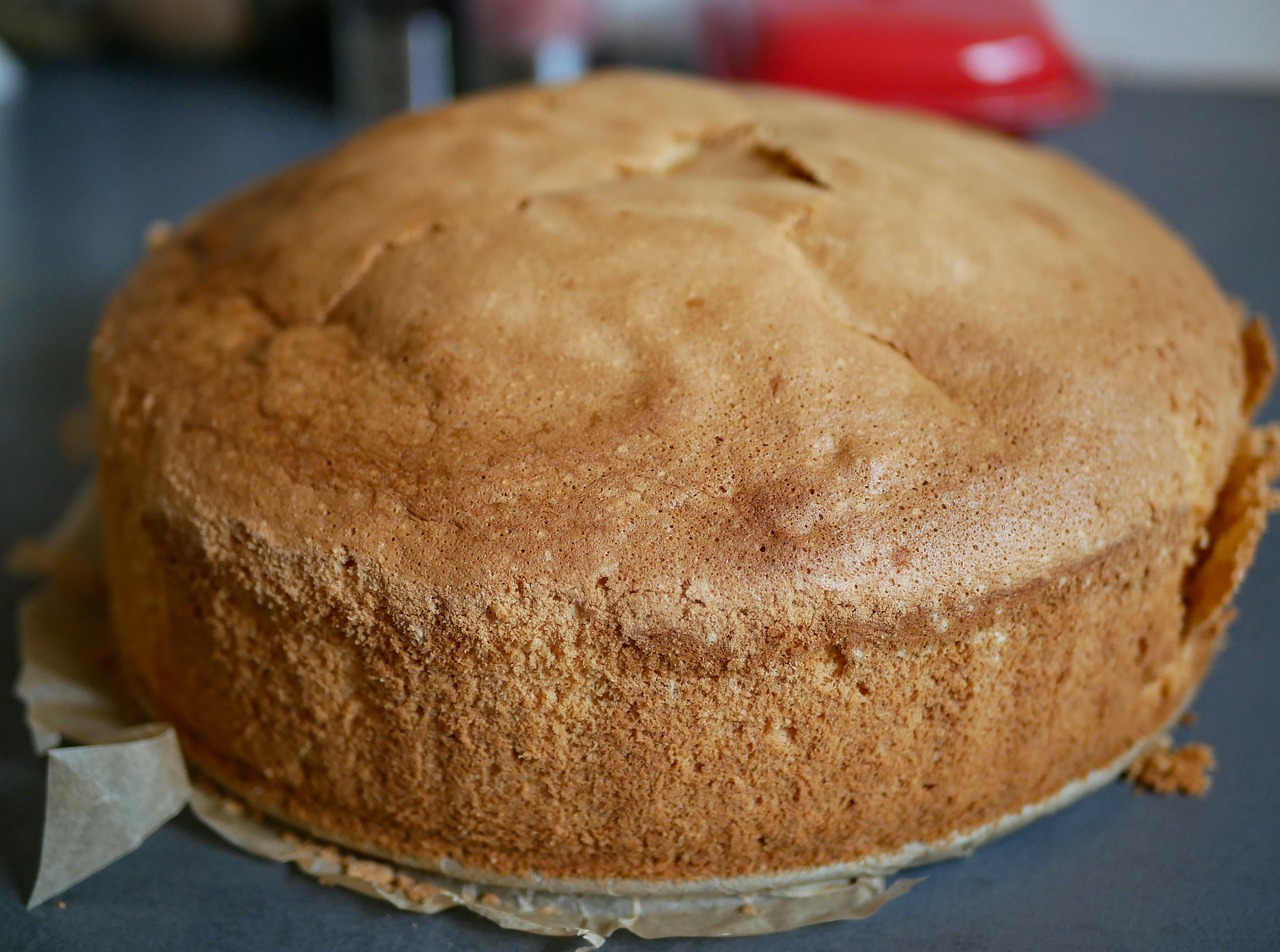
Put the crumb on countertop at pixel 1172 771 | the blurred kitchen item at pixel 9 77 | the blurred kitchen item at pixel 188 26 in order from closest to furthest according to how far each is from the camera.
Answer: the crumb on countertop at pixel 1172 771 → the blurred kitchen item at pixel 9 77 → the blurred kitchen item at pixel 188 26

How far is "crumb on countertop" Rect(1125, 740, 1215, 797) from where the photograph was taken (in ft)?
4.37

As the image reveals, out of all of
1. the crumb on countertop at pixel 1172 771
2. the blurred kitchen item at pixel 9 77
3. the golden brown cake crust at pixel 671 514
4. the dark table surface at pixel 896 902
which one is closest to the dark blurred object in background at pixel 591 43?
the blurred kitchen item at pixel 9 77

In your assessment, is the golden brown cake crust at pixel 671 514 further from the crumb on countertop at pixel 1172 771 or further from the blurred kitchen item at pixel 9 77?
the blurred kitchen item at pixel 9 77

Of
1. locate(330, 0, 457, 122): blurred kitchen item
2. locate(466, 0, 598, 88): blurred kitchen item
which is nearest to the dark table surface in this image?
locate(330, 0, 457, 122): blurred kitchen item

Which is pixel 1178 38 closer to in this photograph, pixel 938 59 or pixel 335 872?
pixel 938 59

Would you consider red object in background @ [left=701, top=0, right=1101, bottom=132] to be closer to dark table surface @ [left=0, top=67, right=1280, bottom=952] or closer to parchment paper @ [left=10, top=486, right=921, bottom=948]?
dark table surface @ [left=0, top=67, right=1280, bottom=952]

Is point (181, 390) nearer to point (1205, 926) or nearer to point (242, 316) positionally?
point (242, 316)

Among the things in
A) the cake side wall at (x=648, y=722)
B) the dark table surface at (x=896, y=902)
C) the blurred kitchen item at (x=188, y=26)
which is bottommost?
the dark table surface at (x=896, y=902)

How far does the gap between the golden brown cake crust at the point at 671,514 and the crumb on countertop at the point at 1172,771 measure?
0.04m

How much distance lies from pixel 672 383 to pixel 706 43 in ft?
7.13

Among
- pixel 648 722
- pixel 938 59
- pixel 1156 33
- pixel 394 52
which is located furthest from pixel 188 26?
pixel 648 722

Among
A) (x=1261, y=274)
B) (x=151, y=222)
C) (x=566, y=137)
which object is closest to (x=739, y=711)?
(x=566, y=137)

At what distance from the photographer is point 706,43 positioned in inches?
123

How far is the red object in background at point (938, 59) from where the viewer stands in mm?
2770
